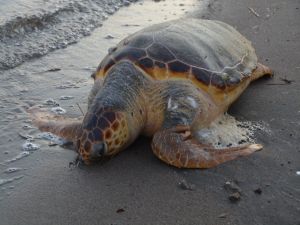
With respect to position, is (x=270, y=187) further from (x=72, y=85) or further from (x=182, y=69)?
(x=72, y=85)

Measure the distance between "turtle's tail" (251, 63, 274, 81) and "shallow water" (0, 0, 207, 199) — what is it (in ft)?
4.83

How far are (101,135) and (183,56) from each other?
88 centimetres

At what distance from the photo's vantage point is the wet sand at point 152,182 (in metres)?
2.62

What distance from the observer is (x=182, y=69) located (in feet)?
11.1

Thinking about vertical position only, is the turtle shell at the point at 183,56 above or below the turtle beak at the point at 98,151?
above

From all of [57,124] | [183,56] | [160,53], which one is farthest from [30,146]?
[183,56]

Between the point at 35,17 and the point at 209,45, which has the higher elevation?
the point at 209,45

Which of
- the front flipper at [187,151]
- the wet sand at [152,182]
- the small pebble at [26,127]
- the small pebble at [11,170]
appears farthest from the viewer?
the small pebble at [26,127]

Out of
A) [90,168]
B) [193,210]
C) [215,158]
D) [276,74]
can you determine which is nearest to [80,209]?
[90,168]

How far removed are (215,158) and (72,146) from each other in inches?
39.9

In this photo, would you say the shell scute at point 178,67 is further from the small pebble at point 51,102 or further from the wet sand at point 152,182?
the small pebble at point 51,102

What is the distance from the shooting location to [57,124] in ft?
11.5

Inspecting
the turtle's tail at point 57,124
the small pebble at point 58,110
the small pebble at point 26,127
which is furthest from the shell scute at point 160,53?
the small pebble at point 26,127

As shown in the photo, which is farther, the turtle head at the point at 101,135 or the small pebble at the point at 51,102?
the small pebble at the point at 51,102
